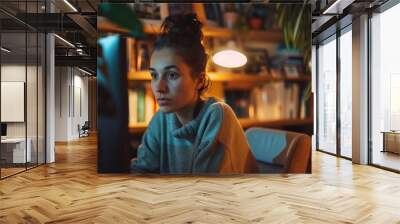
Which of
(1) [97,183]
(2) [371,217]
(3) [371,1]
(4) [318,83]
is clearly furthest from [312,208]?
(4) [318,83]

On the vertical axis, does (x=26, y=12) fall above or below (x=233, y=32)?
above

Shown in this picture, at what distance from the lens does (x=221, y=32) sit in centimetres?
622

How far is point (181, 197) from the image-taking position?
4.85m

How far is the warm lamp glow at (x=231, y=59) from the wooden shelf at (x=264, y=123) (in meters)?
0.92

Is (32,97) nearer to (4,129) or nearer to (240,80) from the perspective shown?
(4,129)

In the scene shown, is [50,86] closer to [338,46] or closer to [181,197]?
[181,197]

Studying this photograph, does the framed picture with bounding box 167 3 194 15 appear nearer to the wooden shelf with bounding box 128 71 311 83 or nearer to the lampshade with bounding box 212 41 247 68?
the lampshade with bounding box 212 41 247 68

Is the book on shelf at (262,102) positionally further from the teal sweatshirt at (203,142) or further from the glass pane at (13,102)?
the glass pane at (13,102)

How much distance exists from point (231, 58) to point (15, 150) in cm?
453

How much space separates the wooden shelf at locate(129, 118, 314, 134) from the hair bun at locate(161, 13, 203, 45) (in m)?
1.54

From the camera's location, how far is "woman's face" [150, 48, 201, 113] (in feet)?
20.1

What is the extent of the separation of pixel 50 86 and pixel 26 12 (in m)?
1.86

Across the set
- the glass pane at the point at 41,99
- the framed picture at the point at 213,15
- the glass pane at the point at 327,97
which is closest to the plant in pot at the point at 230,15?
the framed picture at the point at 213,15

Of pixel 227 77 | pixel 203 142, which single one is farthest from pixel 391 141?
pixel 203 142
